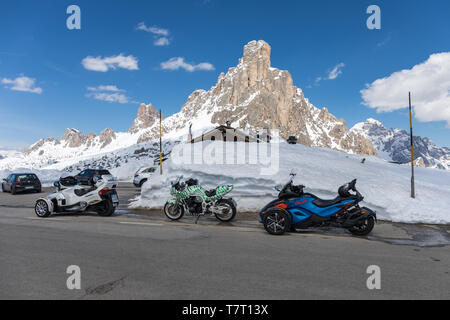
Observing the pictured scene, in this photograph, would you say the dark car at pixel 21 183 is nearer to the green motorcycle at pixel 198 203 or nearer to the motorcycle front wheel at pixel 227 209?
the green motorcycle at pixel 198 203

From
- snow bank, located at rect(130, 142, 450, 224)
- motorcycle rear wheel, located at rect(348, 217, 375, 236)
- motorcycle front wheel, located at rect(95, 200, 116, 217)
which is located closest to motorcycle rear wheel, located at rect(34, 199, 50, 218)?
motorcycle front wheel, located at rect(95, 200, 116, 217)

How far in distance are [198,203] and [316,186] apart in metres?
4.71

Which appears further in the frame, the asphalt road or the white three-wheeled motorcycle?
the white three-wheeled motorcycle

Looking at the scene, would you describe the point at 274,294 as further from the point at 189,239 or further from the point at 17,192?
the point at 17,192

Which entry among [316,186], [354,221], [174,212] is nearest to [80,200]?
[174,212]

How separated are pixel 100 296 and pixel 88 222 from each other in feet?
20.1

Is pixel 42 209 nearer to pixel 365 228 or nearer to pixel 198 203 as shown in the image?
pixel 198 203

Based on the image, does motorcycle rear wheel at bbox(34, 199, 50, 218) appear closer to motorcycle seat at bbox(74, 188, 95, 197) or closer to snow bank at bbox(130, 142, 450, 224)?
motorcycle seat at bbox(74, 188, 95, 197)

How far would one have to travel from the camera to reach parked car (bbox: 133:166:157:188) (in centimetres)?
2267

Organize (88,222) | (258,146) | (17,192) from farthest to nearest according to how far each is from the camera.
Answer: (17,192), (258,146), (88,222)

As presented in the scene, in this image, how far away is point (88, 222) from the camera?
29.9 ft

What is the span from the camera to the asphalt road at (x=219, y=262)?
375 centimetres

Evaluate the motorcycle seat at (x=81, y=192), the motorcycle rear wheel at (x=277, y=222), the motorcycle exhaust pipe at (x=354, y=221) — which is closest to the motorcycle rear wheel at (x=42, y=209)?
the motorcycle seat at (x=81, y=192)
